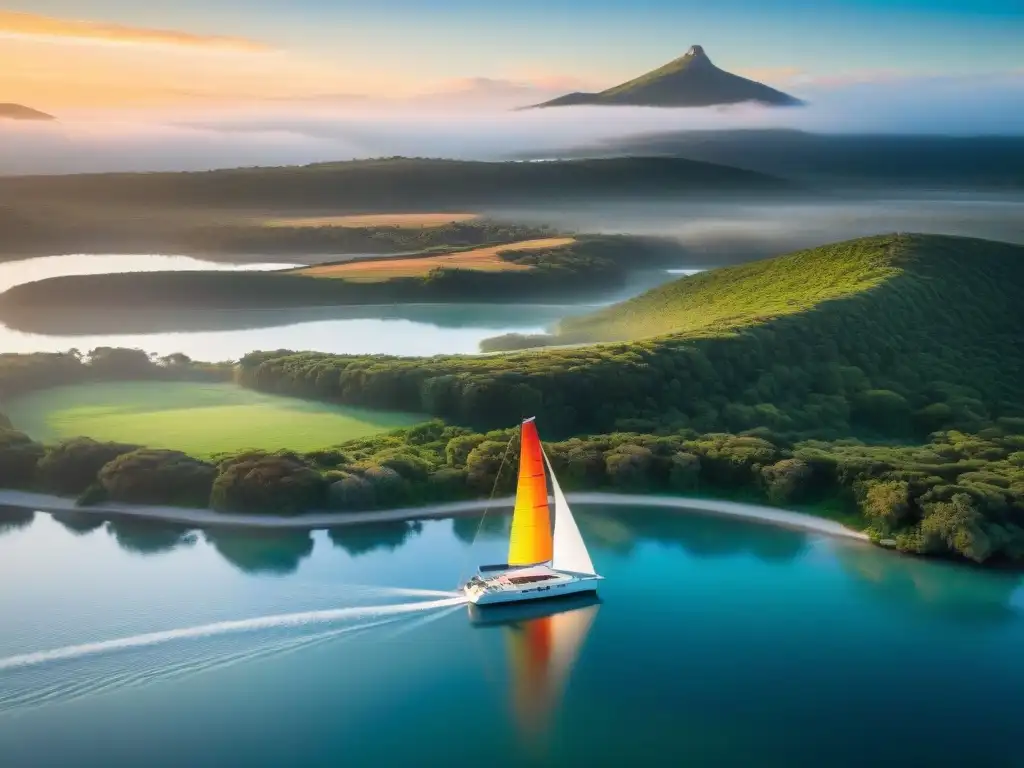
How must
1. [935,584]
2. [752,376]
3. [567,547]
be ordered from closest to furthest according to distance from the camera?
[567,547]
[935,584]
[752,376]

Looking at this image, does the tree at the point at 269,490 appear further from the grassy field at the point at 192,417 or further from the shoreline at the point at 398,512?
the grassy field at the point at 192,417

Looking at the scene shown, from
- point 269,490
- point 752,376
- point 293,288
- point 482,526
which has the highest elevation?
point 293,288

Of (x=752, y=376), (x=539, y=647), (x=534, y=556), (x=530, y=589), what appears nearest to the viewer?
(x=539, y=647)

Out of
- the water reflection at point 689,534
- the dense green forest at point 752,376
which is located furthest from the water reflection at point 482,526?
the dense green forest at point 752,376

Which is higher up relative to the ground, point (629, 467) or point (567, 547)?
point (567, 547)

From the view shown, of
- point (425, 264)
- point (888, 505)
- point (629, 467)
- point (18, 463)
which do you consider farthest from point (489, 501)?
point (425, 264)

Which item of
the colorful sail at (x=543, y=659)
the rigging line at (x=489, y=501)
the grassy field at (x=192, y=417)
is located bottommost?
the colorful sail at (x=543, y=659)

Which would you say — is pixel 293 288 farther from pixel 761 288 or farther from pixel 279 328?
pixel 761 288

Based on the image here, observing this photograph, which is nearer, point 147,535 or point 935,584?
point 935,584
